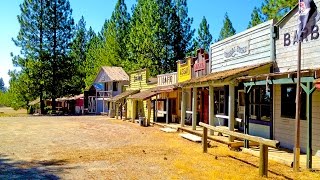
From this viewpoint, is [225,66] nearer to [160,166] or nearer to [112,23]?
[160,166]

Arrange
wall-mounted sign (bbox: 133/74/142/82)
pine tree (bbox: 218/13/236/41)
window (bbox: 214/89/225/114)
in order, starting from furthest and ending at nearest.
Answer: pine tree (bbox: 218/13/236/41) < wall-mounted sign (bbox: 133/74/142/82) < window (bbox: 214/89/225/114)

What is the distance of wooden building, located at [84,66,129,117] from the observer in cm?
4363

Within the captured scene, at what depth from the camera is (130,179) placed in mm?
7973

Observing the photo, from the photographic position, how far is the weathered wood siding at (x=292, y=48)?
10.3m

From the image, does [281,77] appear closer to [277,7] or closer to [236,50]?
[236,50]

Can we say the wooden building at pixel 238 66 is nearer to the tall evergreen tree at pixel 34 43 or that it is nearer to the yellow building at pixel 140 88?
the yellow building at pixel 140 88

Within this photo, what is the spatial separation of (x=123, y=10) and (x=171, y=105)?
3307 cm

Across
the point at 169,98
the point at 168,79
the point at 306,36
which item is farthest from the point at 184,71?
the point at 306,36

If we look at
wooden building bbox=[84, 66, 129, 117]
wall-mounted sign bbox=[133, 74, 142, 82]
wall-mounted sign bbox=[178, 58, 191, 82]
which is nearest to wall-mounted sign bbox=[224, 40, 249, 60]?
wall-mounted sign bbox=[178, 58, 191, 82]

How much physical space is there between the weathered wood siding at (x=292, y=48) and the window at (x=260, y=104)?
4.25 feet

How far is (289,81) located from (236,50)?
19.0 ft

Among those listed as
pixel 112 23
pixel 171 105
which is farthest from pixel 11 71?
pixel 171 105

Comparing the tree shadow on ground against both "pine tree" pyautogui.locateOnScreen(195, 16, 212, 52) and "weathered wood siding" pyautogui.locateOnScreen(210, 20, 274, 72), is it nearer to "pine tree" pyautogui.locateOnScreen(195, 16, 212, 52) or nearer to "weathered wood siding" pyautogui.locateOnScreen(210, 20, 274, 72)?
"weathered wood siding" pyautogui.locateOnScreen(210, 20, 274, 72)

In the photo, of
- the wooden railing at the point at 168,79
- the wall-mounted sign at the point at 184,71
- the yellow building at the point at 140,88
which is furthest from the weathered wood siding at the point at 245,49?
the yellow building at the point at 140,88
